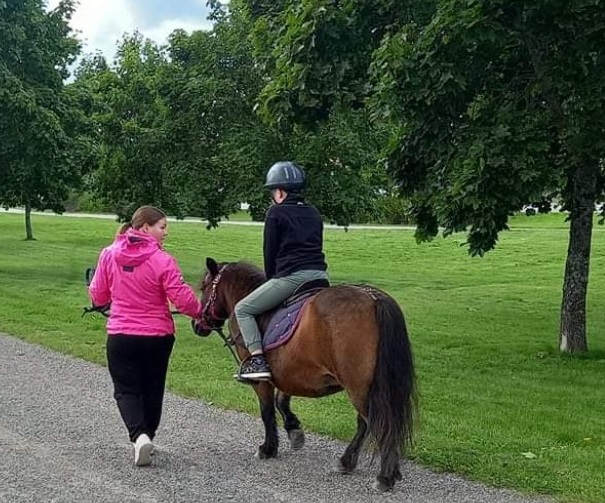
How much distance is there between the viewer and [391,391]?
6410 mm

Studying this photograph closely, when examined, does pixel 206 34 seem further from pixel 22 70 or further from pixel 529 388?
pixel 529 388

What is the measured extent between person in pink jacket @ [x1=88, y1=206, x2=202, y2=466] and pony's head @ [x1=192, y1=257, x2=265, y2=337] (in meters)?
0.45

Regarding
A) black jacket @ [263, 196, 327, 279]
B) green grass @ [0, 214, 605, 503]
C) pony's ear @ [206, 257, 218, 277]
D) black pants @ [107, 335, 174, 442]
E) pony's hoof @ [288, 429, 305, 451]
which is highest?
black jacket @ [263, 196, 327, 279]

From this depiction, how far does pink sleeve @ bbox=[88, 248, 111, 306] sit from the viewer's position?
7367 mm

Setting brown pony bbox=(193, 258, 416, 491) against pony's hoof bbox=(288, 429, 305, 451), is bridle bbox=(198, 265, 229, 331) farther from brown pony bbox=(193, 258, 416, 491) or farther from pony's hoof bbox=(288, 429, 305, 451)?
pony's hoof bbox=(288, 429, 305, 451)

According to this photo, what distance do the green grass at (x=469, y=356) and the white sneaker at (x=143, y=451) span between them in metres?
1.78

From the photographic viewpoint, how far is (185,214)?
971 inches

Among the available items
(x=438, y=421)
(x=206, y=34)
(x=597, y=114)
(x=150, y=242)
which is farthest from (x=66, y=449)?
(x=206, y=34)

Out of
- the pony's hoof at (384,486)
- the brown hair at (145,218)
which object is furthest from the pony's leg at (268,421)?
the brown hair at (145,218)

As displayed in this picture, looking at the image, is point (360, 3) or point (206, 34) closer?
point (360, 3)

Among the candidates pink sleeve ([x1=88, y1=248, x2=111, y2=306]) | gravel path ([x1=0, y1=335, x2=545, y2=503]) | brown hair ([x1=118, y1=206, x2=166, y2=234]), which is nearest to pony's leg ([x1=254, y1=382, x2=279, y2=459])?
gravel path ([x1=0, y1=335, x2=545, y2=503])

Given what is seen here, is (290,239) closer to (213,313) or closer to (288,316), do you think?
(288,316)

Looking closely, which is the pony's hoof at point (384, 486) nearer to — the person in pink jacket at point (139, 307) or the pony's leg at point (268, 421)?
the pony's leg at point (268, 421)

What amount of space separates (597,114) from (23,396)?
23.5 ft
